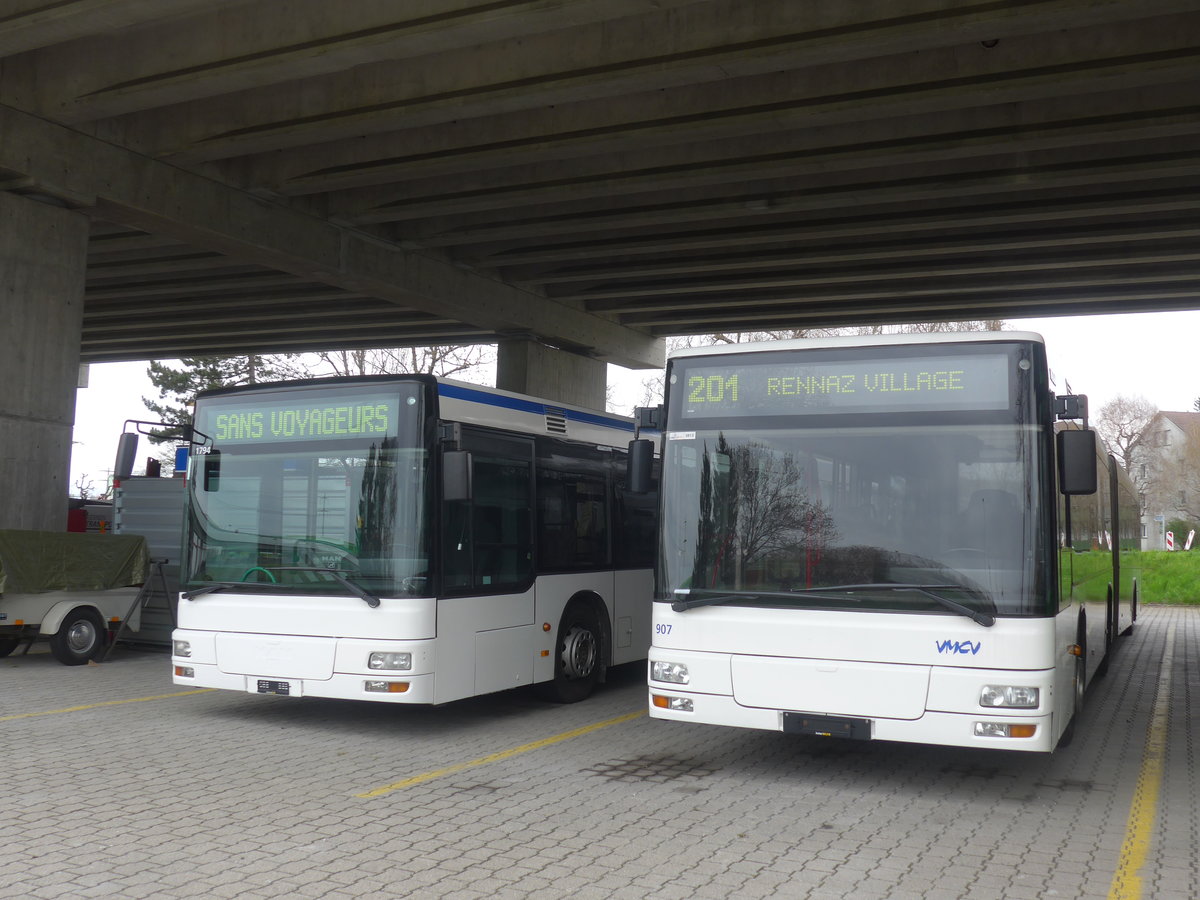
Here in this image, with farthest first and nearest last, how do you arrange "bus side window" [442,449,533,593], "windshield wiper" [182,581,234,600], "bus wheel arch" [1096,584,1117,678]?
"bus wheel arch" [1096,584,1117,678] < "windshield wiper" [182,581,234,600] < "bus side window" [442,449,533,593]

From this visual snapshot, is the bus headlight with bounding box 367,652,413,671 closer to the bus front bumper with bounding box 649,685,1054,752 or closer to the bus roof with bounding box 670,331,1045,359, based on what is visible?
the bus front bumper with bounding box 649,685,1054,752

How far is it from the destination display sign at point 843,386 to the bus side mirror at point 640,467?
1.52 ft

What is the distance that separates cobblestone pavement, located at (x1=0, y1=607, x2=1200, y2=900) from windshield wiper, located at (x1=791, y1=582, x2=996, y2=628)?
1203 mm

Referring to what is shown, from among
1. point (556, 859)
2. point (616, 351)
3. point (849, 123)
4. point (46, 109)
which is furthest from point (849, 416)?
point (616, 351)

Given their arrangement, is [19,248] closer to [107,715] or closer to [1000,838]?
[107,715]

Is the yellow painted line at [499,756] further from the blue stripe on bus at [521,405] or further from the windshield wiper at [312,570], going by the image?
the blue stripe on bus at [521,405]

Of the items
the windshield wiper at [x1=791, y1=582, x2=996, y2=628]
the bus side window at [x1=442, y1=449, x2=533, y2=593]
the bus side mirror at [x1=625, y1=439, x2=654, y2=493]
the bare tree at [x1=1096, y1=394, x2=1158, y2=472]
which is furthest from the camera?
the bare tree at [x1=1096, y1=394, x2=1158, y2=472]

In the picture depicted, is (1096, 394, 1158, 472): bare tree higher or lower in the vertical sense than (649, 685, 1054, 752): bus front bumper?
higher

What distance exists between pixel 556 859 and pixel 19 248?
13013 millimetres

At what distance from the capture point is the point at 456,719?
1011 cm

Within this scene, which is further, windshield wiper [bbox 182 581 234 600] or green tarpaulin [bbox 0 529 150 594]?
green tarpaulin [bbox 0 529 150 594]

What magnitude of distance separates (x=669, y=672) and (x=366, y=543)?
2.67 meters

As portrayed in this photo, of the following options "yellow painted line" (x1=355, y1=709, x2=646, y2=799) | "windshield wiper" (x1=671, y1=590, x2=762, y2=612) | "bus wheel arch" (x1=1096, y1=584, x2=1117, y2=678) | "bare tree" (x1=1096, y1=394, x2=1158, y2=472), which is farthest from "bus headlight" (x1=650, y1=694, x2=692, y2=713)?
"bare tree" (x1=1096, y1=394, x2=1158, y2=472)

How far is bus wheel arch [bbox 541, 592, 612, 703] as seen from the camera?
1080cm
